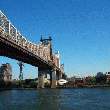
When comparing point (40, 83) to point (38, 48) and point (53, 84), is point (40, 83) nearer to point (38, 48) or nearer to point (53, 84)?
point (53, 84)

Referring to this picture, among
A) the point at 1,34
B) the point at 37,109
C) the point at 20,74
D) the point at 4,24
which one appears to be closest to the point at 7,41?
the point at 1,34

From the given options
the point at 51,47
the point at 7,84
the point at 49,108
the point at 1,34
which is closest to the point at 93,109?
the point at 49,108

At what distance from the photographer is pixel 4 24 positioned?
58.7m

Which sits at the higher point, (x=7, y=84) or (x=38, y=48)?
(x=38, y=48)

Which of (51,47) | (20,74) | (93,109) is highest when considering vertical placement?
(51,47)

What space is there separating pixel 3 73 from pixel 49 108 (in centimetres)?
17181

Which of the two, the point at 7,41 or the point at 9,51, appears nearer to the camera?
the point at 7,41

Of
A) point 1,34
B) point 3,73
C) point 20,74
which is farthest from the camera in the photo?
point 3,73

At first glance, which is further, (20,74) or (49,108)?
(20,74)

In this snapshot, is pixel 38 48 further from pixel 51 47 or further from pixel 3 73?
pixel 3 73

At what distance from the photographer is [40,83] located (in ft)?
354

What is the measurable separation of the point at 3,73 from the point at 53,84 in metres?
98.7

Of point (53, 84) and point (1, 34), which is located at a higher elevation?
point (1, 34)

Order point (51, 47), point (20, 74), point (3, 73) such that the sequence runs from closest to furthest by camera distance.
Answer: point (51, 47), point (20, 74), point (3, 73)
